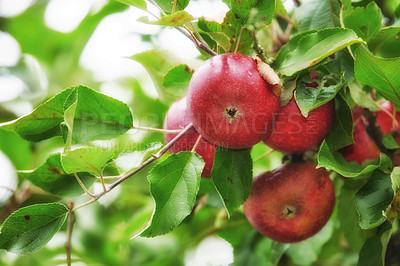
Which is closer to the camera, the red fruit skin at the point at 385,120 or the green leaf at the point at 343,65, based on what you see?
the green leaf at the point at 343,65

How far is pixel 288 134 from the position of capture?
1021mm

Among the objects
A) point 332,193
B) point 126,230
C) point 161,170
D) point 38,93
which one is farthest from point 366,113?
point 38,93

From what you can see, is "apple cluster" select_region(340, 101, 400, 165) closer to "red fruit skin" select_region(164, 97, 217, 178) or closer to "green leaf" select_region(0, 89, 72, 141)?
"red fruit skin" select_region(164, 97, 217, 178)

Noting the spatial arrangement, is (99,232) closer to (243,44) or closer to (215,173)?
(215,173)

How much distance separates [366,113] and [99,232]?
1163mm

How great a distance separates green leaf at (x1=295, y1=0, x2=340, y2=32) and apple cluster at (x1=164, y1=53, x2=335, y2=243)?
204mm

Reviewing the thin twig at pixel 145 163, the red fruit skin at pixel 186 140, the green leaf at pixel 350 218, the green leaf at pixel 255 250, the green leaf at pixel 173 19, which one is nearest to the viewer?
the green leaf at pixel 173 19

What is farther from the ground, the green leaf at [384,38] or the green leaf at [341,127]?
the green leaf at [384,38]

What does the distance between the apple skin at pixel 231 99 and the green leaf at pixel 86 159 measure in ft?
0.60

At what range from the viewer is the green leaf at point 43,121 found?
0.98 m

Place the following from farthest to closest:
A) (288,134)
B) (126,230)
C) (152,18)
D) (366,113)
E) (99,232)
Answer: (99,232), (126,230), (366,113), (288,134), (152,18)

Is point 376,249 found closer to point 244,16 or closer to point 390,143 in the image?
point 390,143

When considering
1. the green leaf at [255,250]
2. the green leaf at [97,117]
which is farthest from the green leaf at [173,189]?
the green leaf at [255,250]

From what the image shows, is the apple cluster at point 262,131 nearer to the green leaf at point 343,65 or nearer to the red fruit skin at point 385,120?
the green leaf at point 343,65
